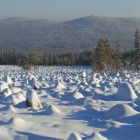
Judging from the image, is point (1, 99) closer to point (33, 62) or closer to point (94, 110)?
point (94, 110)

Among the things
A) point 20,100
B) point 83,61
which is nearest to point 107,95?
point 20,100

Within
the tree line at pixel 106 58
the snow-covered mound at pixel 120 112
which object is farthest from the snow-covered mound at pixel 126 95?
the tree line at pixel 106 58

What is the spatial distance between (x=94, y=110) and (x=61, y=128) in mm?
2091

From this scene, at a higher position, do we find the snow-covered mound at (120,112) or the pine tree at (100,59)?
the snow-covered mound at (120,112)

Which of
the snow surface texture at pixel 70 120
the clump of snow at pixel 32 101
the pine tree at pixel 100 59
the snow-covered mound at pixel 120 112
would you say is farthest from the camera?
the pine tree at pixel 100 59

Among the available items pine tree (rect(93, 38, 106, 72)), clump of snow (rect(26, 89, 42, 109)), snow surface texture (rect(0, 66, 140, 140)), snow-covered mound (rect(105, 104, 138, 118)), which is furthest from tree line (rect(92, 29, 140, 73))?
snow-covered mound (rect(105, 104, 138, 118))

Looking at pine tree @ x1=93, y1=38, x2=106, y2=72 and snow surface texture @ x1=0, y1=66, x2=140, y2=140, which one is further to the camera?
pine tree @ x1=93, y1=38, x2=106, y2=72

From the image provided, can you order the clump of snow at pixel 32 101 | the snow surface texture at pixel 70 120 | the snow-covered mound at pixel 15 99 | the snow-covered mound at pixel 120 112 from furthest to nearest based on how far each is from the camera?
the snow-covered mound at pixel 15 99 → the clump of snow at pixel 32 101 → the snow-covered mound at pixel 120 112 → the snow surface texture at pixel 70 120

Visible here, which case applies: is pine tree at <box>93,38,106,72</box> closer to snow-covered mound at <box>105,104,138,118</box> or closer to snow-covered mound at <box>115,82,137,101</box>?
snow-covered mound at <box>115,82,137,101</box>

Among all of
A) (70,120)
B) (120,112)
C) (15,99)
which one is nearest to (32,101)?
(15,99)

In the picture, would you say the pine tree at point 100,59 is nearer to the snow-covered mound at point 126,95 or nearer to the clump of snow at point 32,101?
the snow-covered mound at point 126,95

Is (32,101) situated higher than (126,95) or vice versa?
(32,101)

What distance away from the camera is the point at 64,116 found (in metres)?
9.56

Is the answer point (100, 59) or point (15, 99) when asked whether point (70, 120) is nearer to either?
point (15, 99)
